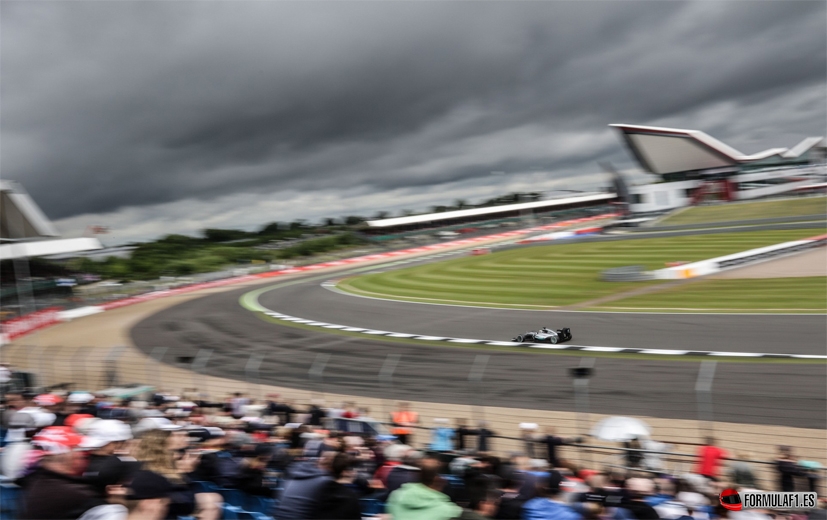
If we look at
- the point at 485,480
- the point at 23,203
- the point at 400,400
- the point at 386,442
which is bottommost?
the point at 400,400

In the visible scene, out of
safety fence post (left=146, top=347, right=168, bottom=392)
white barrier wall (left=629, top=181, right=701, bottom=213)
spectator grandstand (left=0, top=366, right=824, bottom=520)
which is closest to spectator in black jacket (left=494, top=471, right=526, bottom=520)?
spectator grandstand (left=0, top=366, right=824, bottom=520)

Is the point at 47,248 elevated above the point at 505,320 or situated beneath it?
elevated above

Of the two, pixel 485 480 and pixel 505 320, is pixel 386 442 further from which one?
pixel 505 320

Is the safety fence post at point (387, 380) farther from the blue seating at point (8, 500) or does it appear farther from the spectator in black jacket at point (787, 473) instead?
the blue seating at point (8, 500)

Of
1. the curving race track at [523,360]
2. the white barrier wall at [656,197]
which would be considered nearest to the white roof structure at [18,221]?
the curving race track at [523,360]

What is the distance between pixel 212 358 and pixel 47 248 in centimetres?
1887

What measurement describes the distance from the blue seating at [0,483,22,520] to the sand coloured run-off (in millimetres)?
25122

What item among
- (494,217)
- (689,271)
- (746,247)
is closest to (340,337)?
(689,271)

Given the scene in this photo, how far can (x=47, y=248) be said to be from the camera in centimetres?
3112

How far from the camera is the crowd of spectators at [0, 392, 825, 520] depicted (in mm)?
3584

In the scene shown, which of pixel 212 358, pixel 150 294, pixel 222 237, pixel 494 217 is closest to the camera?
pixel 212 358

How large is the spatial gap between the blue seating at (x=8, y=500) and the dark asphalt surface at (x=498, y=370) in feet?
23.3

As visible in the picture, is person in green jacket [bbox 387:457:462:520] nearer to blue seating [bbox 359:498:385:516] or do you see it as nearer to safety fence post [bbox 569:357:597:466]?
blue seating [bbox 359:498:385:516]

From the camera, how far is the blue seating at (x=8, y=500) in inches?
178
